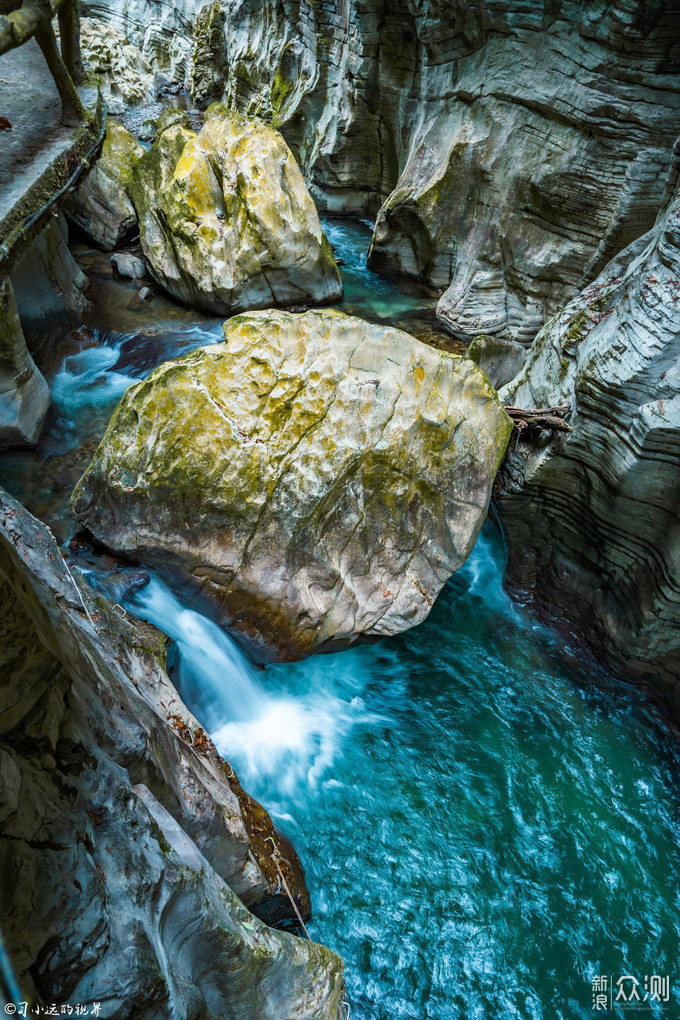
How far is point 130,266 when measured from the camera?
8.45 metres

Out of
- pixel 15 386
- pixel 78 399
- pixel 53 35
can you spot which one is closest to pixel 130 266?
pixel 78 399

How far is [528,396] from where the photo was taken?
5906mm

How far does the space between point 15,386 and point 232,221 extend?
11.8 feet

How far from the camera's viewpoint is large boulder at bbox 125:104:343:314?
7516 mm

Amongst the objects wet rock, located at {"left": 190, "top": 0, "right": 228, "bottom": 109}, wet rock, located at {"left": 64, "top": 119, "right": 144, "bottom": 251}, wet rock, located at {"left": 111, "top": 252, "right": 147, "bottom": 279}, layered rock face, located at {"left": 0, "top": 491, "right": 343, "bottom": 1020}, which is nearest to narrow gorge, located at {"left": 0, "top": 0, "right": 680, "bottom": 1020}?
layered rock face, located at {"left": 0, "top": 491, "right": 343, "bottom": 1020}

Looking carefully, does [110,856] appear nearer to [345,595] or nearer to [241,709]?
[241,709]

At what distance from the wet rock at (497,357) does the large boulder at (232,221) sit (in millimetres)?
2571

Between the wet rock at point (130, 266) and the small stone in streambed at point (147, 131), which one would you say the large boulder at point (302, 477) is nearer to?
the wet rock at point (130, 266)

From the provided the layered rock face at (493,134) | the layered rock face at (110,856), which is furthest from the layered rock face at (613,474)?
the layered rock face at (110,856)

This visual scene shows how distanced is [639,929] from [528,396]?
440cm

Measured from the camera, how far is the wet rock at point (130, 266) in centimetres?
846

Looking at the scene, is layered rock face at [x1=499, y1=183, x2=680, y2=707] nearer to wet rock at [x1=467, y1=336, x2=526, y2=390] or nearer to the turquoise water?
the turquoise water

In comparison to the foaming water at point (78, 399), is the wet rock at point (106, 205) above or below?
above

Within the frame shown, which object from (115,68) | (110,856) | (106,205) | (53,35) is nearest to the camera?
(110,856)
